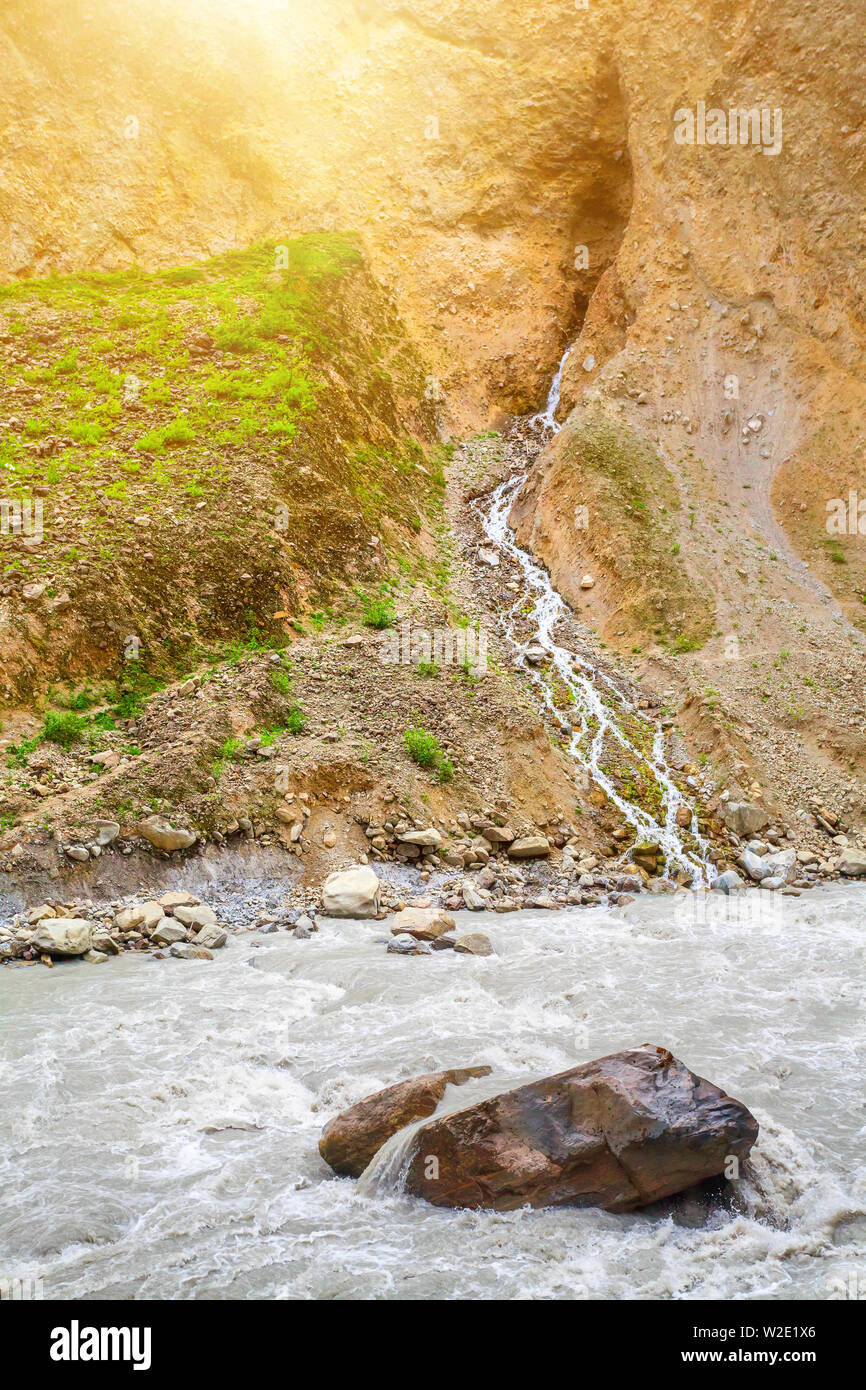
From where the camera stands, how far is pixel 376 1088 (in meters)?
8.94

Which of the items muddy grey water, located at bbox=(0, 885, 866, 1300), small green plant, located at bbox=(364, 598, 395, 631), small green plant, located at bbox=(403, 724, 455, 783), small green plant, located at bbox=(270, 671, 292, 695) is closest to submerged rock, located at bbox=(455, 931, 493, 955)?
muddy grey water, located at bbox=(0, 885, 866, 1300)

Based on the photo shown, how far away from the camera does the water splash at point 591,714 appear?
18031mm

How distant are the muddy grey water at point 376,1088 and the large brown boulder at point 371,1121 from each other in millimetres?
260

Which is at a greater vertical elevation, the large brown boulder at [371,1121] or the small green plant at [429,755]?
the small green plant at [429,755]

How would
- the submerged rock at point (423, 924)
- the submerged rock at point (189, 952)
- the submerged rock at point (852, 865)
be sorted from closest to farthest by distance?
the submerged rock at point (189, 952) → the submerged rock at point (423, 924) → the submerged rock at point (852, 865)

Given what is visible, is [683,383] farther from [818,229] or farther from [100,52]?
[100,52]

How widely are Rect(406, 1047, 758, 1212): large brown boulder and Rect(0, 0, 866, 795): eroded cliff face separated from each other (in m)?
13.9

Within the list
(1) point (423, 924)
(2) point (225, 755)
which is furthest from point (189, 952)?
(2) point (225, 755)

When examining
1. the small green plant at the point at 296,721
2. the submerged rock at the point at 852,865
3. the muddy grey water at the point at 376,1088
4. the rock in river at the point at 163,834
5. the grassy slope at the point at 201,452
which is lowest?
the muddy grey water at the point at 376,1088

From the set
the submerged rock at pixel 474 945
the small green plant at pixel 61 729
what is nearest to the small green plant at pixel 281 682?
the small green plant at pixel 61 729

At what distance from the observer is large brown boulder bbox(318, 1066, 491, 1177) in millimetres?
7609

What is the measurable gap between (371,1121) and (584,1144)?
6.32 ft

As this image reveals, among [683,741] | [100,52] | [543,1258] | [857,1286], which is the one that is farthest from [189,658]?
[100,52]

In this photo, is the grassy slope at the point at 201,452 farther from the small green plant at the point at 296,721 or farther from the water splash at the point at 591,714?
the water splash at the point at 591,714
